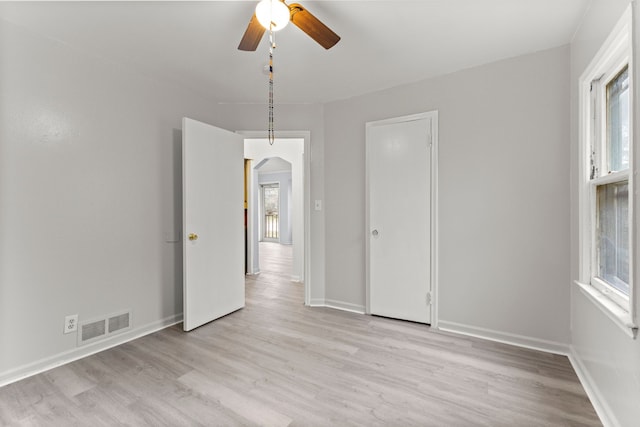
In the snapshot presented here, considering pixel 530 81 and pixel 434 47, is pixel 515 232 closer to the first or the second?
pixel 530 81

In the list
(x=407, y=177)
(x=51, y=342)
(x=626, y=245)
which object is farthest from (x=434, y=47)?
(x=51, y=342)

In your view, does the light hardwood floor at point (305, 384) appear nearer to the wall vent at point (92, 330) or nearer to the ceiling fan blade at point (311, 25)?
the wall vent at point (92, 330)

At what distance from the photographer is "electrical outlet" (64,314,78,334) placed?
2289mm

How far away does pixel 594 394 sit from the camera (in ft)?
5.88

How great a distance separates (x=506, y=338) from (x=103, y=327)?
328cm

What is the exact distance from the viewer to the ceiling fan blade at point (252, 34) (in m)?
1.66

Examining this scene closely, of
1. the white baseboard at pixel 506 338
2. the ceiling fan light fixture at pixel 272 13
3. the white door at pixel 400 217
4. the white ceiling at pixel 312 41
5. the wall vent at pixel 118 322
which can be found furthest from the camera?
the white door at pixel 400 217

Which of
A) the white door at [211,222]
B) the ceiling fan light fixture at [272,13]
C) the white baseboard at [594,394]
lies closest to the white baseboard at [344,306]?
the white door at [211,222]

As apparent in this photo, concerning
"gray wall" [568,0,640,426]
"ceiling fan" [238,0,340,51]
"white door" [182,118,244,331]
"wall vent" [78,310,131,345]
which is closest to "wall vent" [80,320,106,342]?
"wall vent" [78,310,131,345]

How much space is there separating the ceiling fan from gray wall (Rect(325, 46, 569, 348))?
60.2 inches

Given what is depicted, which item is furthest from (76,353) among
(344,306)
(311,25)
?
(311,25)

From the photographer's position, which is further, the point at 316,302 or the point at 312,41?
the point at 316,302

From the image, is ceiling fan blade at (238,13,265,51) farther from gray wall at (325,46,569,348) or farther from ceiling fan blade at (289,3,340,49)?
gray wall at (325,46,569,348)

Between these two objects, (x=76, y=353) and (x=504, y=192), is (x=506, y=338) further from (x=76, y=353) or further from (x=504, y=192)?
(x=76, y=353)
